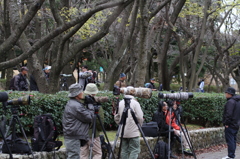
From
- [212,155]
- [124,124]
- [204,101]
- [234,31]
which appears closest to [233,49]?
[234,31]

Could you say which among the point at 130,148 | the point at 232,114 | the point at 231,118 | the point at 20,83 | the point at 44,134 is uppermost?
the point at 20,83

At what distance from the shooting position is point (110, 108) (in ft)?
30.7

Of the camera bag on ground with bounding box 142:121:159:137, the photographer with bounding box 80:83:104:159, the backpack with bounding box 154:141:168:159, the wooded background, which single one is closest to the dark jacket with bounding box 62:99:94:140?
the photographer with bounding box 80:83:104:159

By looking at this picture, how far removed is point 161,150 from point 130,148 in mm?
1433

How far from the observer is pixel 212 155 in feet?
31.9

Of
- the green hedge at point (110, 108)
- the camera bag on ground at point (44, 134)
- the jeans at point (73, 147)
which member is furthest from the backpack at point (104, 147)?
the green hedge at point (110, 108)

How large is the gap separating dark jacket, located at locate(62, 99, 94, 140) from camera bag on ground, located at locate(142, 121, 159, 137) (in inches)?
126

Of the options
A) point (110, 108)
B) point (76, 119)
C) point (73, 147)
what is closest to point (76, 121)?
point (76, 119)

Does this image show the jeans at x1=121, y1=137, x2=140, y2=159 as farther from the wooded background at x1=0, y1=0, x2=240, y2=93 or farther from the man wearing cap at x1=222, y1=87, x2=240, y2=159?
the wooded background at x1=0, y1=0, x2=240, y2=93

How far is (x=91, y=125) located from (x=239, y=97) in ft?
15.0

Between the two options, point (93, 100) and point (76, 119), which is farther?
point (93, 100)

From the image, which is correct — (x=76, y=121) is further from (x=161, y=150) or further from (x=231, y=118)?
(x=231, y=118)

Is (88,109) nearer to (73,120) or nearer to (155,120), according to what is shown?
(73,120)

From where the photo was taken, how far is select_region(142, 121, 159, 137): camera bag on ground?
28.4 feet
